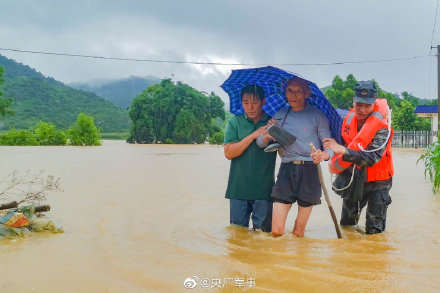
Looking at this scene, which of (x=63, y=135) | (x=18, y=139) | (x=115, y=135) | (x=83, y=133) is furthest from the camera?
(x=115, y=135)

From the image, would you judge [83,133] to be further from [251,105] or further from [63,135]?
[251,105]

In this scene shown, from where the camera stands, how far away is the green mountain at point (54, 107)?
73.2 meters

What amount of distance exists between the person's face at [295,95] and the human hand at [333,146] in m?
0.43

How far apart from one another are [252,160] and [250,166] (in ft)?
0.21

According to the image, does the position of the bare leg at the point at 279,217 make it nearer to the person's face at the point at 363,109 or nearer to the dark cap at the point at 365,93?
the person's face at the point at 363,109

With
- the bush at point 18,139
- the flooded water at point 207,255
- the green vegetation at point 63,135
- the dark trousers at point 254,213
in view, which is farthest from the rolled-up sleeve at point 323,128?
the bush at point 18,139

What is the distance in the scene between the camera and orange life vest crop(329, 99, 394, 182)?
4.30 metres

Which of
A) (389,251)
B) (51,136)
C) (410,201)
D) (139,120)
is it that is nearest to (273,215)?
(389,251)

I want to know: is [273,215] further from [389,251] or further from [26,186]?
[26,186]

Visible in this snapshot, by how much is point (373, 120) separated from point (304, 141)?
0.65 meters

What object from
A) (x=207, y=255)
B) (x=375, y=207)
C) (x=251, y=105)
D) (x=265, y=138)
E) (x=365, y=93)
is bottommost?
(x=207, y=255)

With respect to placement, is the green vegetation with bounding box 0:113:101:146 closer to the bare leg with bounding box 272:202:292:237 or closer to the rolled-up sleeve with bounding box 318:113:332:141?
the bare leg with bounding box 272:202:292:237

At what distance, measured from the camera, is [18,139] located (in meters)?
42.2

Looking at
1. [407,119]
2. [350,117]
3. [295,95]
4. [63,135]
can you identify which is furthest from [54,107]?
[350,117]
